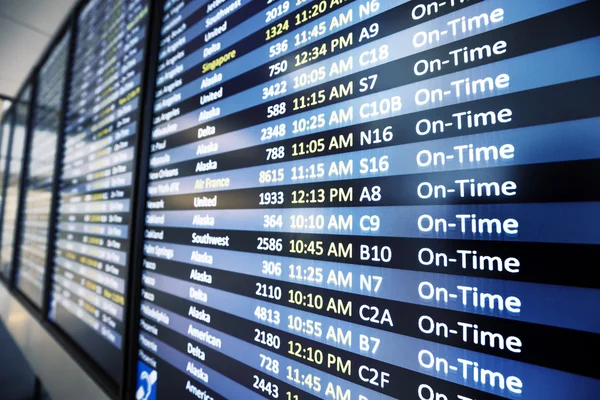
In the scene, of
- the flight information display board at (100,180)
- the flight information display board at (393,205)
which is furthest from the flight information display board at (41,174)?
the flight information display board at (393,205)

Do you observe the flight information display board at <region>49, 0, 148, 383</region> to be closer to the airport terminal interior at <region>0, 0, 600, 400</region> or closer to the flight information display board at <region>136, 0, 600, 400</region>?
the airport terminal interior at <region>0, 0, 600, 400</region>

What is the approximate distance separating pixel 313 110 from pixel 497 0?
13.8 inches

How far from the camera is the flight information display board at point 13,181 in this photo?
→ 312 centimetres

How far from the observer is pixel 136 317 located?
120 cm

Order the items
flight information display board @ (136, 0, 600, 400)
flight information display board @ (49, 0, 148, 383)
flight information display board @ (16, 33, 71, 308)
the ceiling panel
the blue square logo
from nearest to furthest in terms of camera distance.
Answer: flight information display board @ (136, 0, 600, 400)
the blue square logo
flight information display board @ (49, 0, 148, 383)
the ceiling panel
flight information display board @ (16, 33, 71, 308)

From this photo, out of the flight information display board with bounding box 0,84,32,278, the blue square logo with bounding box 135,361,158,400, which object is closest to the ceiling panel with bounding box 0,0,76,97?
the flight information display board with bounding box 0,84,32,278

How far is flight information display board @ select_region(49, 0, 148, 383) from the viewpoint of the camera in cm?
135

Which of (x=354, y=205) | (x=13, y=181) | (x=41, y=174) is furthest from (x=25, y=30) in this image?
(x=354, y=205)

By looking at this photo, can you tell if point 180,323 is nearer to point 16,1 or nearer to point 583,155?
point 583,155

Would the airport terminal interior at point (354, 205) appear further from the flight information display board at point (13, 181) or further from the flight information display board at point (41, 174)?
the flight information display board at point (13, 181)

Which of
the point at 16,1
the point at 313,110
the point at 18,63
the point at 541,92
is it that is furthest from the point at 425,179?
the point at 18,63

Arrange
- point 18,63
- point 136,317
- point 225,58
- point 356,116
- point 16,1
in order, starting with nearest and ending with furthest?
point 356,116
point 225,58
point 136,317
point 16,1
point 18,63

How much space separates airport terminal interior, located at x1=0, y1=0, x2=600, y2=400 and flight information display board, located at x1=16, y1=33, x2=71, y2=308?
4.04 feet

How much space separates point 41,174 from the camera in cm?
250
